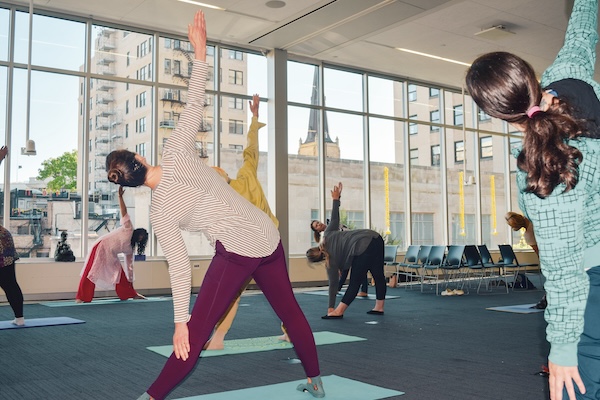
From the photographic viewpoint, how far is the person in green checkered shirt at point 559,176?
3.77 feet

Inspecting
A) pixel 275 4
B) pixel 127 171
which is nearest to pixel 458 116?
pixel 275 4

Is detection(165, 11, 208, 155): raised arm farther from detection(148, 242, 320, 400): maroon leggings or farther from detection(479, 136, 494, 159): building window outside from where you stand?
detection(479, 136, 494, 159): building window outside

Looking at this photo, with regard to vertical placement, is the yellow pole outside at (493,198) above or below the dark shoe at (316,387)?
above

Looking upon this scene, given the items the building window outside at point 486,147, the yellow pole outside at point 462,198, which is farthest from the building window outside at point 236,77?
the building window outside at point 486,147

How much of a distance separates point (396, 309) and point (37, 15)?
6.52 metres

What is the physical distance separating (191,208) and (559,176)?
4.40ft

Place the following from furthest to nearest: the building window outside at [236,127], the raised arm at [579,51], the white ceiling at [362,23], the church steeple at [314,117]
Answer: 1. the church steeple at [314,117]
2. the building window outside at [236,127]
3. the white ceiling at [362,23]
4. the raised arm at [579,51]

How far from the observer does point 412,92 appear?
41.5 ft

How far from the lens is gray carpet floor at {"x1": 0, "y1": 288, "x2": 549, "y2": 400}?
3.21m

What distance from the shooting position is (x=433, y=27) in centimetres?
941

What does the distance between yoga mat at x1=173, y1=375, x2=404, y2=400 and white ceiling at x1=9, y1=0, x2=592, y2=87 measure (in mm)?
6050

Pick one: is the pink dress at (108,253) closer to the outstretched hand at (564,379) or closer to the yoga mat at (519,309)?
the yoga mat at (519,309)

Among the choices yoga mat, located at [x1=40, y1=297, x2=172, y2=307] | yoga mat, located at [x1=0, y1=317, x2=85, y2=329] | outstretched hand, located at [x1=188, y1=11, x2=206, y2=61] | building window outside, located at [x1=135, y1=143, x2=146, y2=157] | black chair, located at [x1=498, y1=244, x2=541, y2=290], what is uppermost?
building window outside, located at [x1=135, y1=143, x2=146, y2=157]

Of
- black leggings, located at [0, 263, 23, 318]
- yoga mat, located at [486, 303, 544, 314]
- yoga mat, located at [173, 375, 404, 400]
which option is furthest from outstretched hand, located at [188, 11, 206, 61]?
yoga mat, located at [486, 303, 544, 314]
